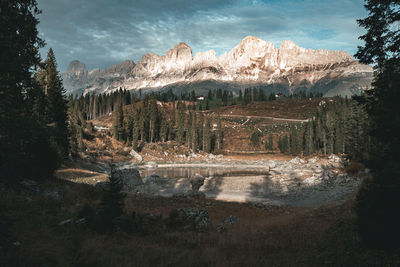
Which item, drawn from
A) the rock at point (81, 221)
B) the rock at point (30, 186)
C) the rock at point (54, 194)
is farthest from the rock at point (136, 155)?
the rock at point (81, 221)

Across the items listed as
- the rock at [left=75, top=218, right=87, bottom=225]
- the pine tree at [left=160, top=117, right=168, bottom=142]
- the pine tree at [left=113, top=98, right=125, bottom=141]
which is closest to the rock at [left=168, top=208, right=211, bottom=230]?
the rock at [left=75, top=218, right=87, bottom=225]

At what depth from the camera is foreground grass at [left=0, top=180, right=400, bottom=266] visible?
858 centimetres

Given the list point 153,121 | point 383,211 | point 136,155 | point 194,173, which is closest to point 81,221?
point 383,211

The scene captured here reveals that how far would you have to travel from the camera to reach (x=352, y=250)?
9.48 meters

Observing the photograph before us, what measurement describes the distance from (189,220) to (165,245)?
562cm

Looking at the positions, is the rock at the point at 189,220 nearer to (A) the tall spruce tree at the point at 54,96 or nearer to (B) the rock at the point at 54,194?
(B) the rock at the point at 54,194

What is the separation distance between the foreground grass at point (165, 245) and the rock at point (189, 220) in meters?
1.10

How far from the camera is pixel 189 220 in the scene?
17.0 metres

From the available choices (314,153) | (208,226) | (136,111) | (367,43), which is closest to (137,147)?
(136,111)

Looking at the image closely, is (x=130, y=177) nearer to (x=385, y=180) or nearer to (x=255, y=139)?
(x=385, y=180)

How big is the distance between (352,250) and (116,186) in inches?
426

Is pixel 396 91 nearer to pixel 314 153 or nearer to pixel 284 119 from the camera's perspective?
pixel 314 153

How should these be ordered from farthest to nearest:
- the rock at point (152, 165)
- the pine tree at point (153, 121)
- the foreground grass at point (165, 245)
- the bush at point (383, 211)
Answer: the pine tree at point (153, 121), the rock at point (152, 165), the foreground grass at point (165, 245), the bush at point (383, 211)

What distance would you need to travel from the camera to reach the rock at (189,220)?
16.4 metres
